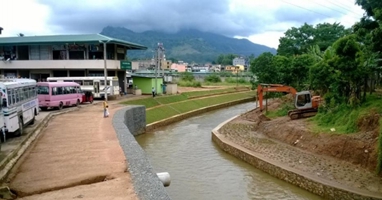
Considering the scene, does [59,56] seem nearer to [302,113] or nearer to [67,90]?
[67,90]

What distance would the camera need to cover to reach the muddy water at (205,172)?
15250mm

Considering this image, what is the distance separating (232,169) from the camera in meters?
18.9

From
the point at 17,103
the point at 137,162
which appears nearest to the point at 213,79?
the point at 17,103

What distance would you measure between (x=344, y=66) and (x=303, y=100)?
224 inches

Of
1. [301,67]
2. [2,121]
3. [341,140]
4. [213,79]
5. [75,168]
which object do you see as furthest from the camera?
[213,79]

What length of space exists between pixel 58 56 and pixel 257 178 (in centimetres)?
Result: 3471

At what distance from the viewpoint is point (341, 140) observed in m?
18.5

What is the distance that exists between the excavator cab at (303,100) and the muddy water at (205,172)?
707 cm

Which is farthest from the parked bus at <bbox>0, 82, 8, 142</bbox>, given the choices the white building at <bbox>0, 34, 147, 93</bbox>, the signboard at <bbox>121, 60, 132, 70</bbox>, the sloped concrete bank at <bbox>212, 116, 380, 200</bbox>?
the signboard at <bbox>121, 60, 132, 70</bbox>

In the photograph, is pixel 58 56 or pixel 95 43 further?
pixel 58 56

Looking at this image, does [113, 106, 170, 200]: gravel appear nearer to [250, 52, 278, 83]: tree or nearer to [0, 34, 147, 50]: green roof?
[0, 34, 147, 50]: green roof

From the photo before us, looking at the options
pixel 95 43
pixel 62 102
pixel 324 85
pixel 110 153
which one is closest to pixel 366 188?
pixel 110 153

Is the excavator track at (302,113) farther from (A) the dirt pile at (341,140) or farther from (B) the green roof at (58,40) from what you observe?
(B) the green roof at (58,40)

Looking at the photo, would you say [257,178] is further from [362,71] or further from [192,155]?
[362,71]
